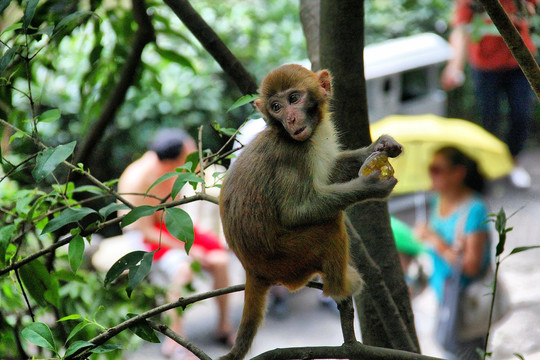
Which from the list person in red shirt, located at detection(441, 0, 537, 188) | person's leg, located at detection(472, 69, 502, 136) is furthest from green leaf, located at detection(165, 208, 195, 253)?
person's leg, located at detection(472, 69, 502, 136)

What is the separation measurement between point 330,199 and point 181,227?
72 cm

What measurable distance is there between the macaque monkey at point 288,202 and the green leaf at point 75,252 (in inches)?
22.7

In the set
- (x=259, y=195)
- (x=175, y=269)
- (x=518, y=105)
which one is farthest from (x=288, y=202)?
(x=518, y=105)

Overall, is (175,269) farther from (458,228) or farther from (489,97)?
(489,97)

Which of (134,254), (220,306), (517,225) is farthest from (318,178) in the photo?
(517,225)

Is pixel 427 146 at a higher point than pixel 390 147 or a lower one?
higher

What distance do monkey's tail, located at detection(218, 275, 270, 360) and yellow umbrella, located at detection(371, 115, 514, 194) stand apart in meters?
4.81

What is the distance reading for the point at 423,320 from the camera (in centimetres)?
705

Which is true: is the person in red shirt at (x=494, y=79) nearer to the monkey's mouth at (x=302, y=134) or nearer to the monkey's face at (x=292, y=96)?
the monkey's face at (x=292, y=96)

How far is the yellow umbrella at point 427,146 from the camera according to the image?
23.2ft

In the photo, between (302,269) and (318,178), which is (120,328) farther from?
(318,178)

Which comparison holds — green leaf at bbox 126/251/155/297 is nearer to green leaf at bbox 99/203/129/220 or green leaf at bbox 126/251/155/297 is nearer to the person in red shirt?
green leaf at bbox 99/203/129/220

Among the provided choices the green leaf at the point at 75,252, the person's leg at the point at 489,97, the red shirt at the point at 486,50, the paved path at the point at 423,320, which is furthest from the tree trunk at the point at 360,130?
the person's leg at the point at 489,97

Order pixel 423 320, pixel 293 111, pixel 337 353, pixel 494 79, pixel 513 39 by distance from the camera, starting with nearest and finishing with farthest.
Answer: pixel 513 39 < pixel 337 353 < pixel 293 111 < pixel 494 79 < pixel 423 320
